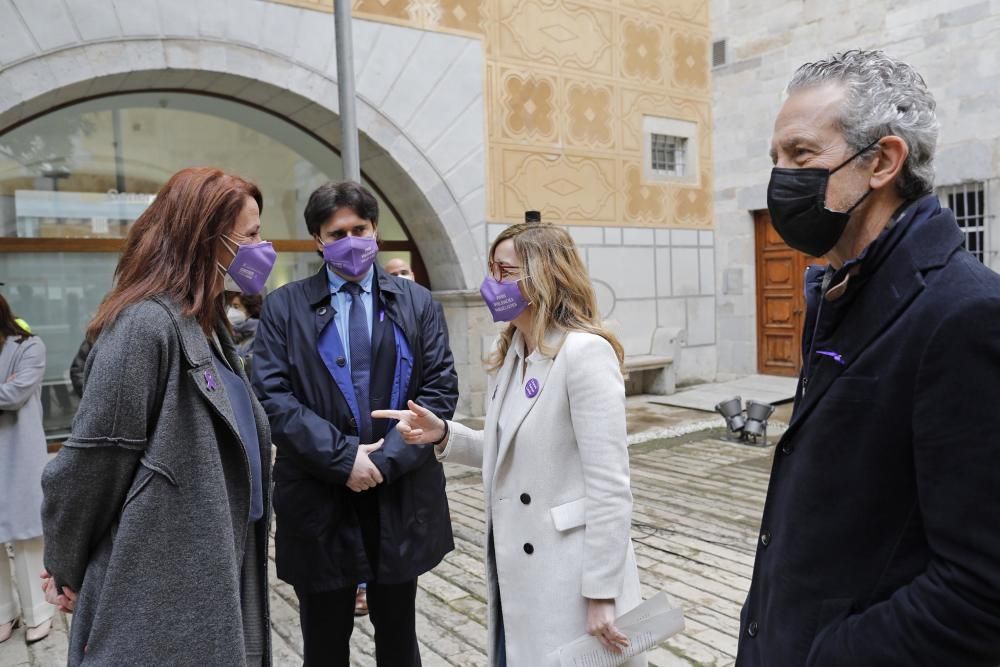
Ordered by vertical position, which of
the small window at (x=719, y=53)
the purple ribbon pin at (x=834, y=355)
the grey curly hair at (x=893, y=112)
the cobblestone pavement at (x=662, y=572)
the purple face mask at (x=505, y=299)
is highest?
the small window at (x=719, y=53)

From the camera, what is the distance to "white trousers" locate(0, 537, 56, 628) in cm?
357

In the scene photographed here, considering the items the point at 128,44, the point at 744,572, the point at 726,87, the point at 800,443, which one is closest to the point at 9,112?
the point at 128,44

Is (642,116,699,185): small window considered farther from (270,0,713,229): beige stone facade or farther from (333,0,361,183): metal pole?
(333,0,361,183): metal pole

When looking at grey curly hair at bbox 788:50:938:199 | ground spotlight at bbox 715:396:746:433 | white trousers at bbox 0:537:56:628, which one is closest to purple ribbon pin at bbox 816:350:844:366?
grey curly hair at bbox 788:50:938:199

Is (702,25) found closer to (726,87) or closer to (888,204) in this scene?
(726,87)

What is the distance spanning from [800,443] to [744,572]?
123 inches

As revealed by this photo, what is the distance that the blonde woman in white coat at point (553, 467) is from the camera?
200cm

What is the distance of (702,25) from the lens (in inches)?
429

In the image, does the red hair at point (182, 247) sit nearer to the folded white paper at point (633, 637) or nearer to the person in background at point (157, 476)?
the person in background at point (157, 476)

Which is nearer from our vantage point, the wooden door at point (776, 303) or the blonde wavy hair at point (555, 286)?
the blonde wavy hair at point (555, 286)

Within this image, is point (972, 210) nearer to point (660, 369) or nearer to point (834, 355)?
point (660, 369)

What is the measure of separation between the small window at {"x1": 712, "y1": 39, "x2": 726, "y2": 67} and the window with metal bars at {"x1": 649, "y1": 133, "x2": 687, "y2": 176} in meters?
1.84

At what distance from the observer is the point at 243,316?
192 inches

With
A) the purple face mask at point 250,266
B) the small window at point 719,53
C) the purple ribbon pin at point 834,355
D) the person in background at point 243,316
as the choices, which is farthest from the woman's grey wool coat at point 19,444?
the small window at point 719,53
